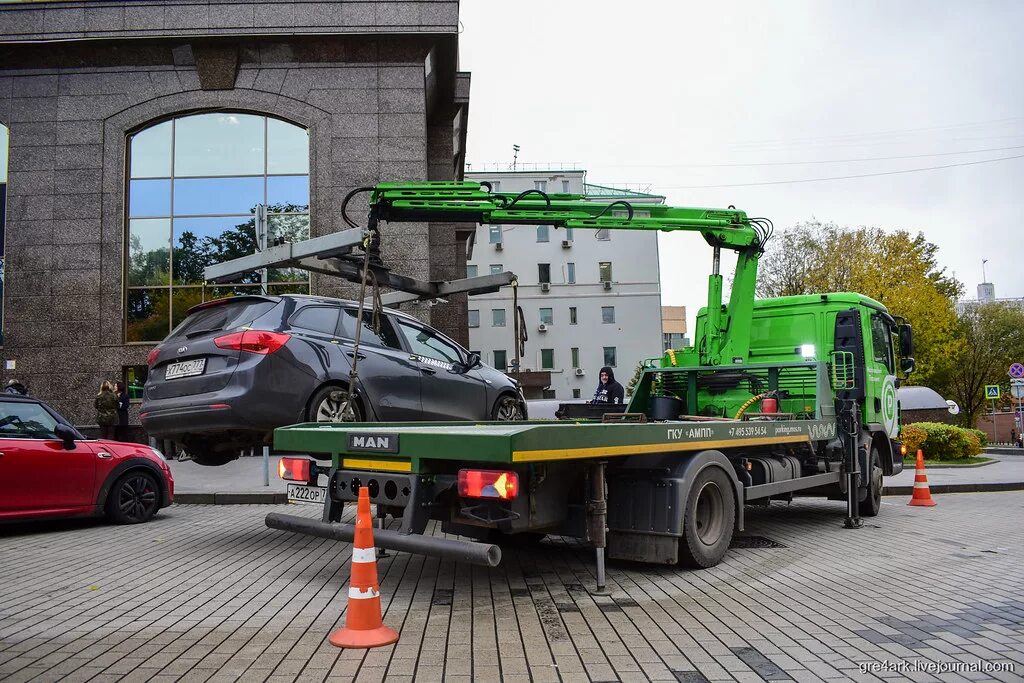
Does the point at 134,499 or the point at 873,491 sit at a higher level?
the point at 134,499

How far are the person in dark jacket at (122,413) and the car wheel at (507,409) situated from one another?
11.0 m

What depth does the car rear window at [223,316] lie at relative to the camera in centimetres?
718

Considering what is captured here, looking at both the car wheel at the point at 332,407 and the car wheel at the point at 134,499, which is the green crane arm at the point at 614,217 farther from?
the car wheel at the point at 134,499

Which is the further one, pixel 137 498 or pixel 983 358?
pixel 983 358

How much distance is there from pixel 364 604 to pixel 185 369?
3.67m

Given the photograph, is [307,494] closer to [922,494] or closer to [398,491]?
[398,491]

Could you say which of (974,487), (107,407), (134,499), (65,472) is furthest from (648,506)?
(107,407)

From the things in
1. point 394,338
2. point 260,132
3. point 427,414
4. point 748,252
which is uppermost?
point 260,132

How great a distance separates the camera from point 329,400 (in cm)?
740

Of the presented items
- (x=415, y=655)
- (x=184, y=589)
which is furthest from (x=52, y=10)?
(x=415, y=655)

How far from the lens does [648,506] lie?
19.0 ft

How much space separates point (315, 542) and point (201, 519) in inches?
90.4


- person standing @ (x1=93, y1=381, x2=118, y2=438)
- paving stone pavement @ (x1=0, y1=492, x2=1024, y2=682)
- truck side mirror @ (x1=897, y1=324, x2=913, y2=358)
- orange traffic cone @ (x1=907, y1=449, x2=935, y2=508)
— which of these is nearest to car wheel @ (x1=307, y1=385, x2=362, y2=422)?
paving stone pavement @ (x1=0, y1=492, x2=1024, y2=682)

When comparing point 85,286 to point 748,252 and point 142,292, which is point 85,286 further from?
point 748,252
